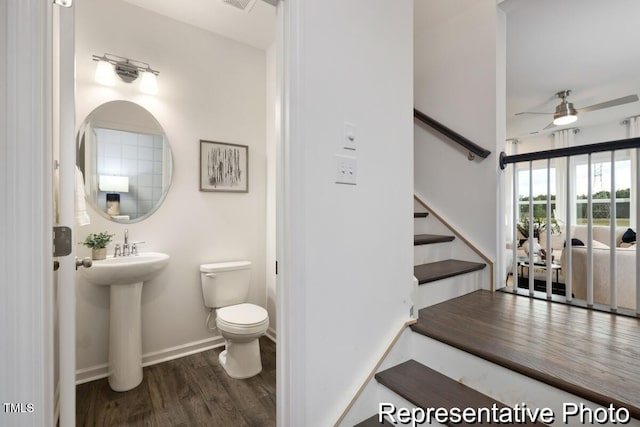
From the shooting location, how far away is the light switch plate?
1298 millimetres

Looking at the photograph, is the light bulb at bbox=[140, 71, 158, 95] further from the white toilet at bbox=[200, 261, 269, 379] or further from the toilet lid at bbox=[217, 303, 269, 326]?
the toilet lid at bbox=[217, 303, 269, 326]

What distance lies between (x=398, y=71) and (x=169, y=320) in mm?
2495

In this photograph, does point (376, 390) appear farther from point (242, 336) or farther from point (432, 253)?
point (432, 253)

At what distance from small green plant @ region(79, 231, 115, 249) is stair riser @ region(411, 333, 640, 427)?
84.1 inches

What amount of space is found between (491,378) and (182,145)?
8.60 feet

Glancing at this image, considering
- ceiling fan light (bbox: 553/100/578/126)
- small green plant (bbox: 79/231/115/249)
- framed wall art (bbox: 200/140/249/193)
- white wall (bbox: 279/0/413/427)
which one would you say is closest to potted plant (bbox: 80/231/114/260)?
small green plant (bbox: 79/231/115/249)

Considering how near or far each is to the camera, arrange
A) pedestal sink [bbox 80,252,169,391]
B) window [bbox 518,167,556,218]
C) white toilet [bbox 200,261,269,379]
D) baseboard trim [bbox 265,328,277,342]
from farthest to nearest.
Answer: window [bbox 518,167,556,218]
baseboard trim [bbox 265,328,277,342]
white toilet [bbox 200,261,269,379]
pedestal sink [bbox 80,252,169,391]

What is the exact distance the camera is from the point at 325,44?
126 centimetres

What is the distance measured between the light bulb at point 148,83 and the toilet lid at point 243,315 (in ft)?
6.03

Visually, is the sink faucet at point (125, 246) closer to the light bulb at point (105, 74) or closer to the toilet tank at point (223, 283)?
the toilet tank at point (223, 283)

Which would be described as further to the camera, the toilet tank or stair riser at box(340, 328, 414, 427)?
the toilet tank

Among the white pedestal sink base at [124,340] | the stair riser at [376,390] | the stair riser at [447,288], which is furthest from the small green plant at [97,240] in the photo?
the stair riser at [447,288]

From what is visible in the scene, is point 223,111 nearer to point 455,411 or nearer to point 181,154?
point 181,154

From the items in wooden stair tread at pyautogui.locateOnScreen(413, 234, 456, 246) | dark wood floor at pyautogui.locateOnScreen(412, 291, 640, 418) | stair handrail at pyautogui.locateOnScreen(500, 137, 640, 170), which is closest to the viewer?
dark wood floor at pyautogui.locateOnScreen(412, 291, 640, 418)
